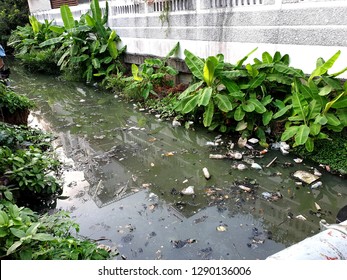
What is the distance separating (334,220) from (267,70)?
8.22ft

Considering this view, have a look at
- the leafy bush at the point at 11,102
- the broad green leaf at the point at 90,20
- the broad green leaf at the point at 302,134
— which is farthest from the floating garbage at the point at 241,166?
the broad green leaf at the point at 90,20

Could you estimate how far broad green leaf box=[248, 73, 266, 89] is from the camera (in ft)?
15.1

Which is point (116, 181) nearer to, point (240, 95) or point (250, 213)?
point (250, 213)

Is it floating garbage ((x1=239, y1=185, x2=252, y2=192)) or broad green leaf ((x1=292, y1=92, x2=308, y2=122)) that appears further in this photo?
broad green leaf ((x1=292, y1=92, x2=308, y2=122))

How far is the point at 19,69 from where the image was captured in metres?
13.5

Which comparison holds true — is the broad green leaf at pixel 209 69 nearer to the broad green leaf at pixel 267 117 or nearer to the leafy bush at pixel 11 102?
the broad green leaf at pixel 267 117

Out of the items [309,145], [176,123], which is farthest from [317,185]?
[176,123]

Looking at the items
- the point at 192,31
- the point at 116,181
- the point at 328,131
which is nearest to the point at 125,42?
the point at 192,31

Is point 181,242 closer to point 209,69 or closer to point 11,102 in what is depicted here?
point 209,69

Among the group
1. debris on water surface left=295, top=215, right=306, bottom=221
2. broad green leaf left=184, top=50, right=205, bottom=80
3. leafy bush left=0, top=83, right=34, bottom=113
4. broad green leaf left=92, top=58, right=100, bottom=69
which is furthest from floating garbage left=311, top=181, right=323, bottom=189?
broad green leaf left=92, top=58, right=100, bottom=69

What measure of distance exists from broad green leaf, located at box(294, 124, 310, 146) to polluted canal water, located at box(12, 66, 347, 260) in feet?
1.25

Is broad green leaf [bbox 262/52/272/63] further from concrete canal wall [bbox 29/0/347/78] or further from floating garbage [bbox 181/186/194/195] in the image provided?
floating garbage [bbox 181/186/194/195]

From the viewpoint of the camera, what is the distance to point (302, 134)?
13.1 ft

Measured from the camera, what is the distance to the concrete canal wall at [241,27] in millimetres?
4121
